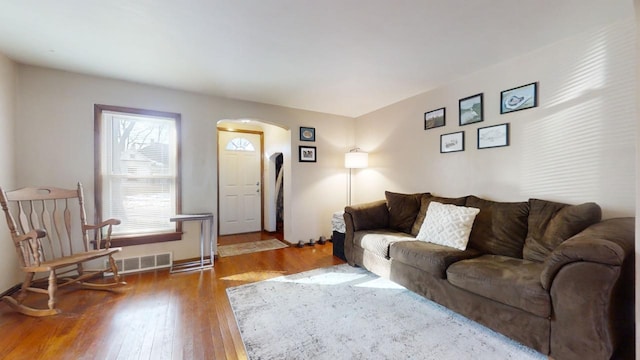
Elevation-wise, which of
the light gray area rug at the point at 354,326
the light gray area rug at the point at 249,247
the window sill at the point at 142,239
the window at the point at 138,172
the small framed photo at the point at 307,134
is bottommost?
the light gray area rug at the point at 354,326

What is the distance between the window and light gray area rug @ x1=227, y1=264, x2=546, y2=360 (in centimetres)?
150

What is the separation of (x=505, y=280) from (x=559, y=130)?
4.83 feet

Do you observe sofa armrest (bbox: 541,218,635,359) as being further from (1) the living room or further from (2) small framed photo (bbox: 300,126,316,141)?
(2) small framed photo (bbox: 300,126,316,141)

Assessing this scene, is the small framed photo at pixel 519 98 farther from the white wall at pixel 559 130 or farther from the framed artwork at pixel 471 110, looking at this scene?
the framed artwork at pixel 471 110

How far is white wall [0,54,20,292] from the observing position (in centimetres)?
230

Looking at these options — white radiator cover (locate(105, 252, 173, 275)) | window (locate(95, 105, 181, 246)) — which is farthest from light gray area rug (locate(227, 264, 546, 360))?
window (locate(95, 105, 181, 246))

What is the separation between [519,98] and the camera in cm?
244

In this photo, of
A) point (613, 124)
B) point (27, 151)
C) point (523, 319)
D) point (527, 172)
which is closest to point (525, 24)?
point (613, 124)

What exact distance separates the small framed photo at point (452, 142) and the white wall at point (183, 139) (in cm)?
185

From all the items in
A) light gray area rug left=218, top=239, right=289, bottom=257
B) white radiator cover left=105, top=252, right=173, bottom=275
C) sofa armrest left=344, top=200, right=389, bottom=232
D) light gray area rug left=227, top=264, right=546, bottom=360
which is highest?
sofa armrest left=344, top=200, right=389, bottom=232

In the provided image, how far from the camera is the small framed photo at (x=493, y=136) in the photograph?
2.55 metres

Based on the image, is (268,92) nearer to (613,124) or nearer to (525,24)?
(525,24)

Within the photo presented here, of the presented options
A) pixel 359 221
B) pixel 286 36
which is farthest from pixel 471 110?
pixel 286 36

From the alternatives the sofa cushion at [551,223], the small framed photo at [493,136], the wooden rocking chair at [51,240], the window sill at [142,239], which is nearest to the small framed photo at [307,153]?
the window sill at [142,239]
